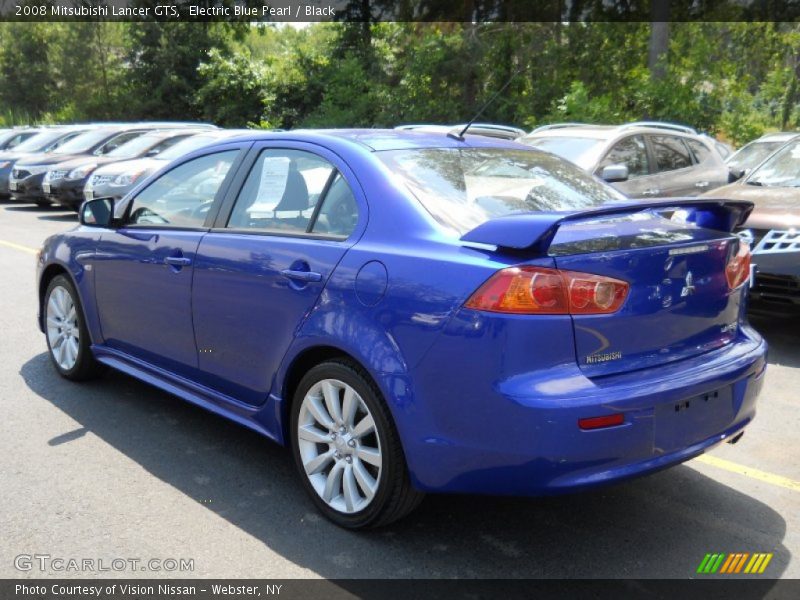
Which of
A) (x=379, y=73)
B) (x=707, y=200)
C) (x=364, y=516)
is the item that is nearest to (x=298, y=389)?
(x=364, y=516)

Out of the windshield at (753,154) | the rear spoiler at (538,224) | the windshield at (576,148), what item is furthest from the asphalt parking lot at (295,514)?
the windshield at (753,154)

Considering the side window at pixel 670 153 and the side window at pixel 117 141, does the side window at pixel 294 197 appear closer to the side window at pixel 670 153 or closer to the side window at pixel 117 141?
the side window at pixel 670 153

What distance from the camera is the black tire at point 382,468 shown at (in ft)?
10.8

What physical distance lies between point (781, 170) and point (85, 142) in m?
14.3

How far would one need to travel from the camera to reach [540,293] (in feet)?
9.79

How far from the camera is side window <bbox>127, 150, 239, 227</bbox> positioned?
4.46 meters

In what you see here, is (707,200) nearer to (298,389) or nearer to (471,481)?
(471,481)

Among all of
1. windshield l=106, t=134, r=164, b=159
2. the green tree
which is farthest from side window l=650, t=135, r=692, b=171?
the green tree

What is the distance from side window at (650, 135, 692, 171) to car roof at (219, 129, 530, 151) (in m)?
5.92

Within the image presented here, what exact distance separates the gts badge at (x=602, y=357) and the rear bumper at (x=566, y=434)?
0.22 feet

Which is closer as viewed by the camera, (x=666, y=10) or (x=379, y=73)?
(x=666, y=10)

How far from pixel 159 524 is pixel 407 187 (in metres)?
1.77

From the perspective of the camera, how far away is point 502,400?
2949 mm

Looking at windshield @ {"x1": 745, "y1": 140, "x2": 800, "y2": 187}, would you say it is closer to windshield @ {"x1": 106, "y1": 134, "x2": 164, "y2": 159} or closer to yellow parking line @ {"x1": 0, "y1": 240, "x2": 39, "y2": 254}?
yellow parking line @ {"x1": 0, "y1": 240, "x2": 39, "y2": 254}
